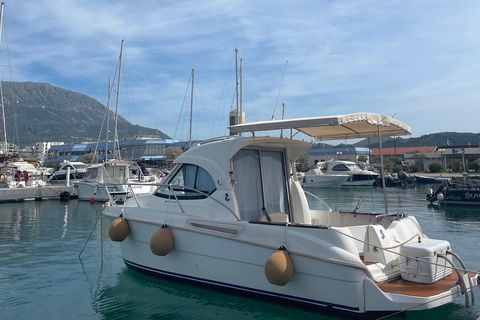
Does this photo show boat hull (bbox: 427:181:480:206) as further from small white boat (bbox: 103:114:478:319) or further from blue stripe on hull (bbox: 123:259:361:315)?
blue stripe on hull (bbox: 123:259:361:315)

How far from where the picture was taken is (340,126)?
24.0 feet

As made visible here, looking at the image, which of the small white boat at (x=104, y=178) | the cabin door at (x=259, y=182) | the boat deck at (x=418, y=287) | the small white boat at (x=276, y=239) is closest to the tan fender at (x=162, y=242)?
the small white boat at (x=276, y=239)

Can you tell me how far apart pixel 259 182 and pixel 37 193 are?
2508 centimetres

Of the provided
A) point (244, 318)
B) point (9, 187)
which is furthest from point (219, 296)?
point (9, 187)

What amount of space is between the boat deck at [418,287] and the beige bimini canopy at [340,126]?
96.6 inches

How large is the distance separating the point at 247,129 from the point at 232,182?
1.06 m

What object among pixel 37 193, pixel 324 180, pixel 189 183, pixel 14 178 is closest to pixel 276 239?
pixel 189 183

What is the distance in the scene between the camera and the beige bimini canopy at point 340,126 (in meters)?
5.83

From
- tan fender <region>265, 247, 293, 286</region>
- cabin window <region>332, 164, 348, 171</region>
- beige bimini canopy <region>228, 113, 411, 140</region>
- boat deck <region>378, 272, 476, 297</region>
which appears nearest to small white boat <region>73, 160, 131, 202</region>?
beige bimini canopy <region>228, 113, 411, 140</region>

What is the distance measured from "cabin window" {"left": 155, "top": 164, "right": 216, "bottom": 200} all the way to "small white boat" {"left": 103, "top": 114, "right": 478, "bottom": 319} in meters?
0.02

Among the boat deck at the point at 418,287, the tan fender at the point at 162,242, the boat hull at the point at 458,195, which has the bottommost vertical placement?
the boat hull at the point at 458,195

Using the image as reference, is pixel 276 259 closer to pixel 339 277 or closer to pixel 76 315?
pixel 339 277

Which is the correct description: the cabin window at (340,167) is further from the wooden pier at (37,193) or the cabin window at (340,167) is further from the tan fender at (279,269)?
the tan fender at (279,269)

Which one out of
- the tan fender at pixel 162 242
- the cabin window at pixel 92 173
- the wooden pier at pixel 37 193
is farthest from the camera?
the cabin window at pixel 92 173
